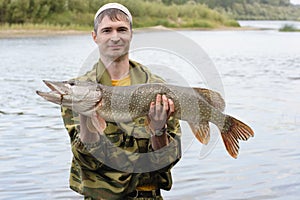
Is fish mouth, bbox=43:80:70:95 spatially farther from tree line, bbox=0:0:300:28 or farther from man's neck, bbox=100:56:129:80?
Answer: tree line, bbox=0:0:300:28

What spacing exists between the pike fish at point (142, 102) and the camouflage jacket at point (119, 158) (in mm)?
107

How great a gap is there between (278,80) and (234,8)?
10897cm

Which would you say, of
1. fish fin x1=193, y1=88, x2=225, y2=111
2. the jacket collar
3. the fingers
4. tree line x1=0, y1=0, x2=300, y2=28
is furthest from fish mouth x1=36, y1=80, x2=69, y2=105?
tree line x1=0, y1=0, x2=300, y2=28

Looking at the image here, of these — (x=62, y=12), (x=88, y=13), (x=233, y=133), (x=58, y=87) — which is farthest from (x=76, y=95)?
(x=62, y=12)

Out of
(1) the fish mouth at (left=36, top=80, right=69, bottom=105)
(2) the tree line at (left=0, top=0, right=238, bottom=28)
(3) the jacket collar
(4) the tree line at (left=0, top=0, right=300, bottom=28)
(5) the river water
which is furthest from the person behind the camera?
(4) the tree line at (left=0, top=0, right=300, bottom=28)

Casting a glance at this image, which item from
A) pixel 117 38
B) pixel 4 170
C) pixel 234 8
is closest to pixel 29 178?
pixel 4 170

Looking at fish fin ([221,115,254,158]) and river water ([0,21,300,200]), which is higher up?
fish fin ([221,115,254,158])

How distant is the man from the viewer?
377 centimetres

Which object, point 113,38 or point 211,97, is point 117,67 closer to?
point 113,38

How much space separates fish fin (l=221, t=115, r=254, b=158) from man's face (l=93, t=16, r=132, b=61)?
2.57 feet

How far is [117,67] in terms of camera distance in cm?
387

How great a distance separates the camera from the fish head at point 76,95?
3551 millimetres

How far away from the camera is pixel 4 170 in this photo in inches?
331

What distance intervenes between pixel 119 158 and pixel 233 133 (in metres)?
0.74
